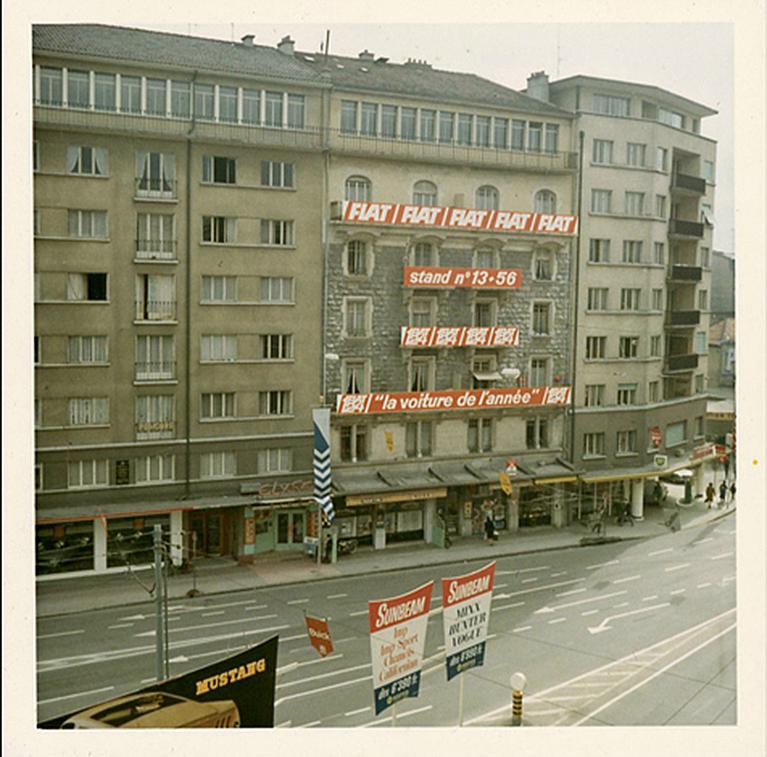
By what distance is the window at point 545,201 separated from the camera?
45.6ft

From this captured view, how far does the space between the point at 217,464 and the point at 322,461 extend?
1456mm

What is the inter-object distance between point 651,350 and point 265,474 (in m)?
6.22

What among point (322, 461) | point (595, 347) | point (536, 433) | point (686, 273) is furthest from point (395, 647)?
point (686, 273)

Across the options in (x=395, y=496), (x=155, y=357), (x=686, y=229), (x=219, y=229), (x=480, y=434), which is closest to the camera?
(x=155, y=357)

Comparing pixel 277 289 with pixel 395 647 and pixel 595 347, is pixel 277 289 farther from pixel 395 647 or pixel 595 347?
pixel 395 647

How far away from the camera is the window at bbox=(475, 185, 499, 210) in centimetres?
1371

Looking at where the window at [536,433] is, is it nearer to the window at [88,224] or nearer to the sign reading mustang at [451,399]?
the sign reading mustang at [451,399]

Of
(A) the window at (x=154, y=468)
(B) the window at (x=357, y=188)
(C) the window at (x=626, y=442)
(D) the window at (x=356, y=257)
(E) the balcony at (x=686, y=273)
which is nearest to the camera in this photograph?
(A) the window at (x=154, y=468)

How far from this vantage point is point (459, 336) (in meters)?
13.9

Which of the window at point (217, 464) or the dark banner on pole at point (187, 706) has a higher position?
the window at point (217, 464)

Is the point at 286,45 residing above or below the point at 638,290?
above

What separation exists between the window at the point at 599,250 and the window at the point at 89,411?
7.33 metres

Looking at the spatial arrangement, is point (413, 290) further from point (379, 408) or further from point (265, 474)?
point (265, 474)

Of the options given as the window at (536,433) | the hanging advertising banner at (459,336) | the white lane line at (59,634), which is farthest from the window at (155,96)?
the window at (536,433)
